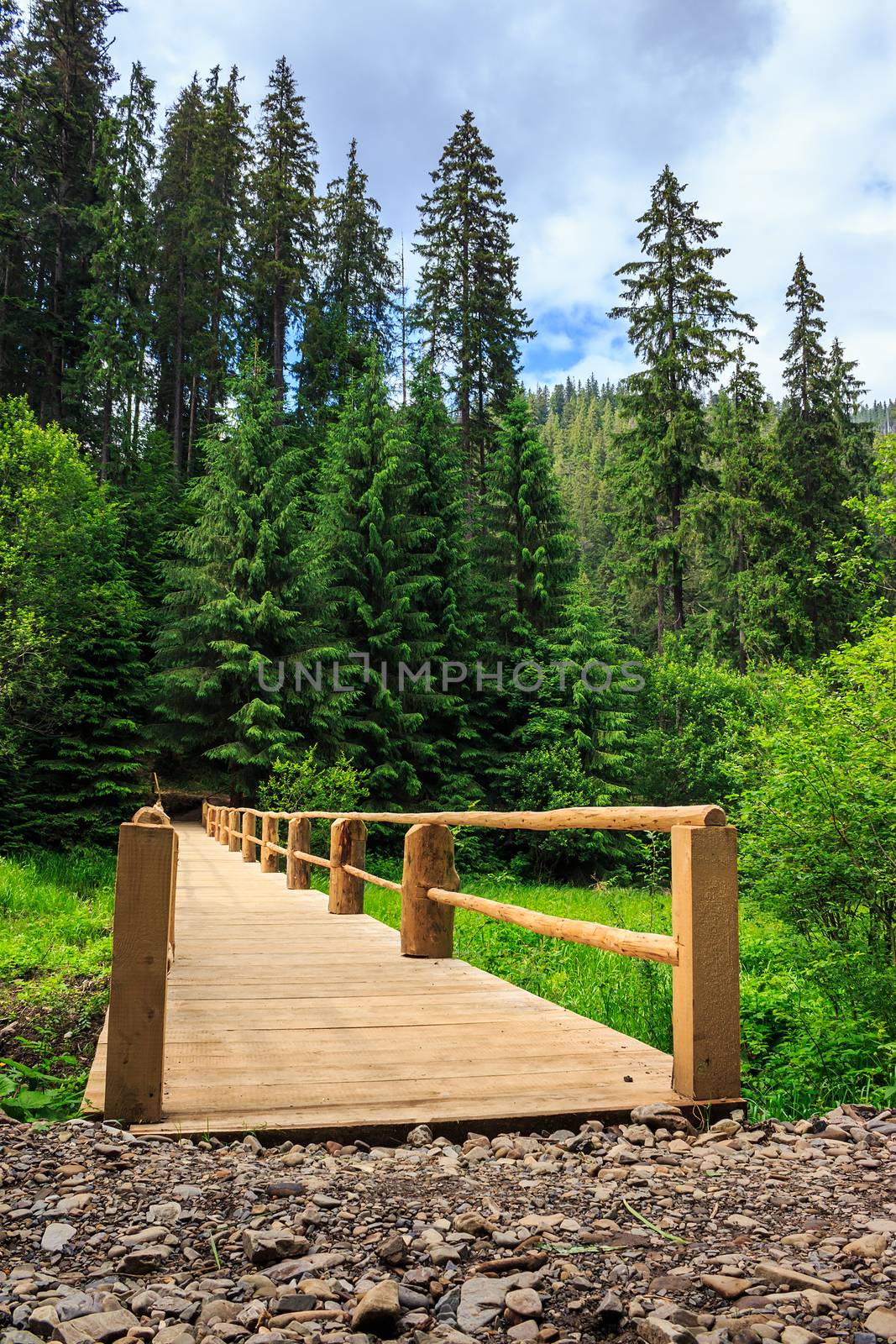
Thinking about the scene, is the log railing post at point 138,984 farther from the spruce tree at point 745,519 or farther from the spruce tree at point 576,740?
the spruce tree at point 745,519

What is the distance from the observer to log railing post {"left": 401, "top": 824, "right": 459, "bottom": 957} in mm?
5129

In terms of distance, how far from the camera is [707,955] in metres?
2.63

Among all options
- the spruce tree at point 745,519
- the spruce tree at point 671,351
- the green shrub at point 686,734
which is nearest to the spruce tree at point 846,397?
the spruce tree at point 745,519

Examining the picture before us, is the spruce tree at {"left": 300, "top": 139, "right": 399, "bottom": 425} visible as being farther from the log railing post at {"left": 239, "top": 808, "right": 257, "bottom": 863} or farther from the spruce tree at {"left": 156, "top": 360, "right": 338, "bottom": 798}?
the log railing post at {"left": 239, "top": 808, "right": 257, "bottom": 863}

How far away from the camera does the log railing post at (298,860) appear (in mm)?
9758

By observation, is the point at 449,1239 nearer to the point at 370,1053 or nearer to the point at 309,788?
the point at 370,1053

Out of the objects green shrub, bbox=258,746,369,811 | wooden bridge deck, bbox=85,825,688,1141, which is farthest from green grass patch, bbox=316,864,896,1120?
green shrub, bbox=258,746,369,811

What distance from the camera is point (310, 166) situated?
34688 mm

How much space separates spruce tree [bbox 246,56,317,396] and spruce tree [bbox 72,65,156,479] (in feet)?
15.2

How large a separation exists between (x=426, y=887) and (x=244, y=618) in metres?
18.7

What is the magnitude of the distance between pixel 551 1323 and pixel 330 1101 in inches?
50.7

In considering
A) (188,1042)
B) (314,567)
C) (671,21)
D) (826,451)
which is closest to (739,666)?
(826,451)

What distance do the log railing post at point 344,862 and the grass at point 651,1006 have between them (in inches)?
46.5

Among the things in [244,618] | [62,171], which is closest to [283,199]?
[62,171]
